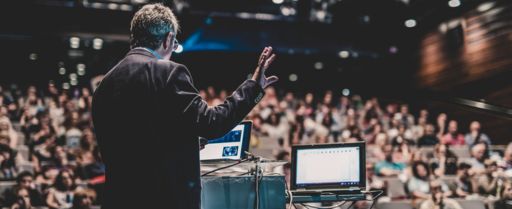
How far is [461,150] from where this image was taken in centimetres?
662

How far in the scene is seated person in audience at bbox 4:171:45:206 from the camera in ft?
14.6

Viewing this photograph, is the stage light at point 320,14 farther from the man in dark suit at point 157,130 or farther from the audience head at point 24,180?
the man in dark suit at point 157,130

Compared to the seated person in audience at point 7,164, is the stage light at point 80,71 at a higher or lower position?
higher

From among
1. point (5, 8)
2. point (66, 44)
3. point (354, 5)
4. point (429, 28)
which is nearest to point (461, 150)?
point (429, 28)

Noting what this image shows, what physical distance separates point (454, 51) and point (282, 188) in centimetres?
764

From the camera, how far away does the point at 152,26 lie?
1.30 m

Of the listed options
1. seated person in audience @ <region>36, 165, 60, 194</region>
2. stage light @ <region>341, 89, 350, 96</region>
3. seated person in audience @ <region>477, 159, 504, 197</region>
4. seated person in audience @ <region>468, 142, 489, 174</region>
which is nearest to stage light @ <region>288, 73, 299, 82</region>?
stage light @ <region>341, 89, 350, 96</region>

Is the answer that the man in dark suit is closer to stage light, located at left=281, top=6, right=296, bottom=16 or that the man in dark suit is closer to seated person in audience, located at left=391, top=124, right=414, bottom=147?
seated person in audience, located at left=391, top=124, right=414, bottom=147

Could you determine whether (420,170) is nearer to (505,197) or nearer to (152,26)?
(505,197)

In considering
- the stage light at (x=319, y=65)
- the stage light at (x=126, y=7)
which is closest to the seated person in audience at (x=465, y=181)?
the stage light at (x=319, y=65)

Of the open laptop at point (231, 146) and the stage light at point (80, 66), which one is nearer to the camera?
the open laptop at point (231, 146)

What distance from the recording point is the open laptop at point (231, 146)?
1.95 meters

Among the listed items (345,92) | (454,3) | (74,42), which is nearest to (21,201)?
(74,42)

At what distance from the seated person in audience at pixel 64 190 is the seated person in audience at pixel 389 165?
3.37 meters
